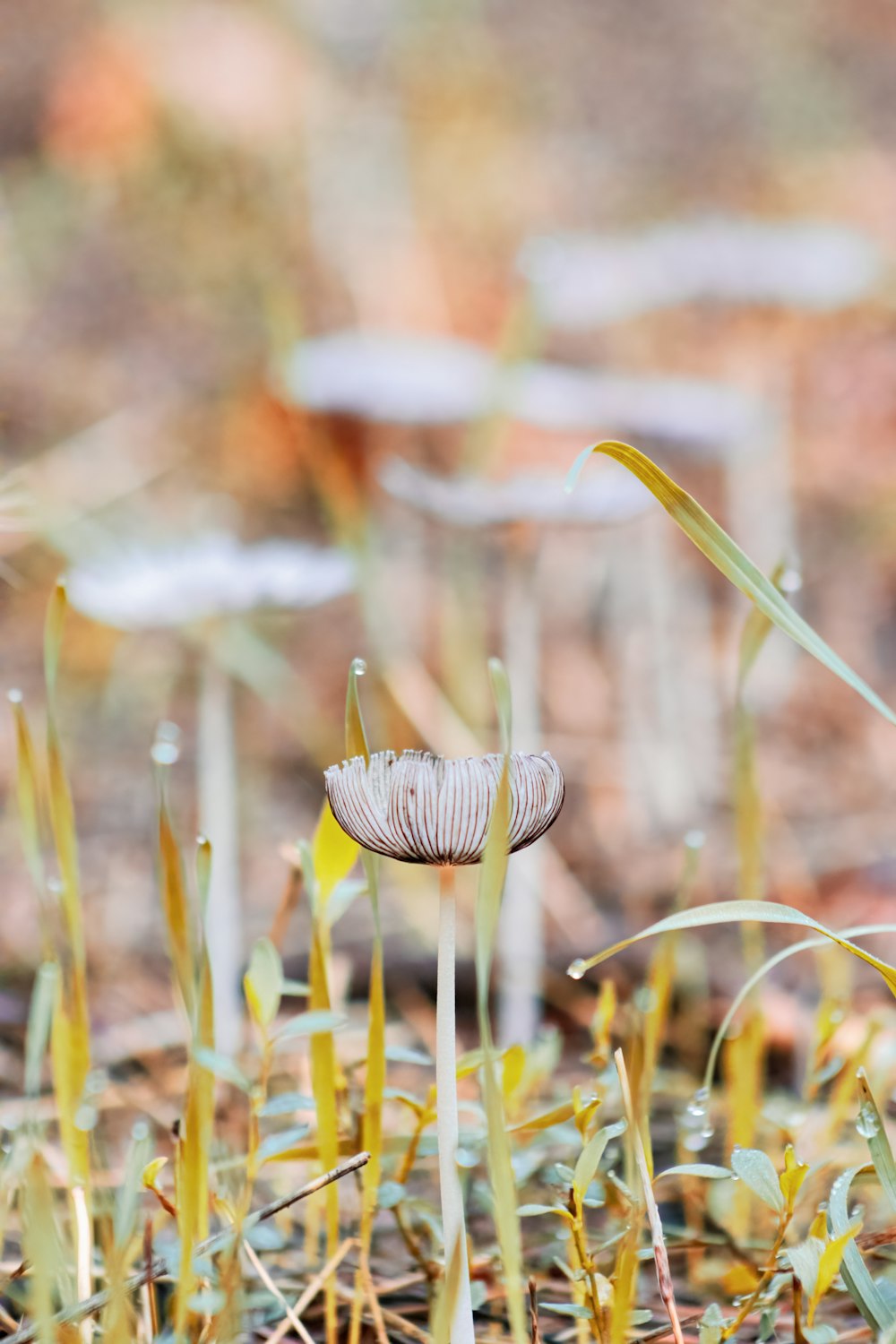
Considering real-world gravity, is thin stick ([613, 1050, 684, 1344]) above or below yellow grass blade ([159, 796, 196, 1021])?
below

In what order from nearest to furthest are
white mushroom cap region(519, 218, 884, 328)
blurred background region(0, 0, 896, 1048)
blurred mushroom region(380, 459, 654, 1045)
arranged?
1. blurred mushroom region(380, 459, 654, 1045)
2. blurred background region(0, 0, 896, 1048)
3. white mushroom cap region(519, 218, 884, 328)

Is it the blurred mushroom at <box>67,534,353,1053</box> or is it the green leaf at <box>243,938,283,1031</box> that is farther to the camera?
the blurred mushroom at <box>67,534,353,1053</box>

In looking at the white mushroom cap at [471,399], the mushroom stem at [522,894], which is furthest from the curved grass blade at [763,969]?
the white mushroom cap at [471,399]

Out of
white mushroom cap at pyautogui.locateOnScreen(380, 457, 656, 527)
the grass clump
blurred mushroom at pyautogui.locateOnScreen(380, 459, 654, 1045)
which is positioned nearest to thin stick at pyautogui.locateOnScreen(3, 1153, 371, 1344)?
the grass clump

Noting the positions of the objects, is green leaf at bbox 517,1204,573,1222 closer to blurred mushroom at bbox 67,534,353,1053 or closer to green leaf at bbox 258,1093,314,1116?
green leaf at bbox 258,1093,314,1116

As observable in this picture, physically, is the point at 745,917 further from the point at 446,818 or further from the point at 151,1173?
the point at 151,1173

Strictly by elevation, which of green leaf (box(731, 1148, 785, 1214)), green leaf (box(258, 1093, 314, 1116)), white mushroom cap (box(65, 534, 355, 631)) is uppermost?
white mushroom cap (box(65, 534, 355, 631))

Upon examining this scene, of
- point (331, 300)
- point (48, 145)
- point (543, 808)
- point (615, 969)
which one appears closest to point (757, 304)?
point (331, 300)
